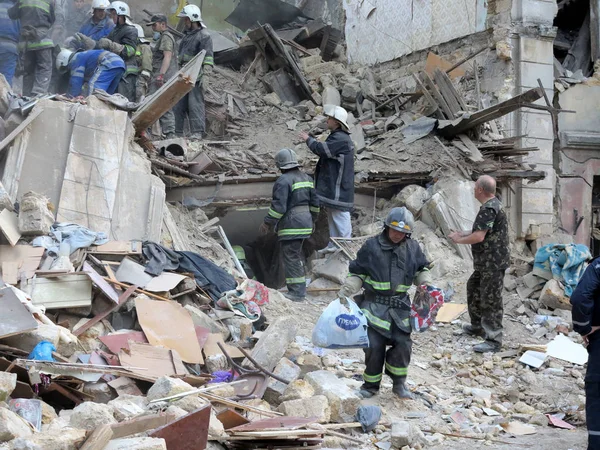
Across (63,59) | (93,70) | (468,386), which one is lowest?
(468,386)

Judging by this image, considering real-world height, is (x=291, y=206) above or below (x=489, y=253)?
above

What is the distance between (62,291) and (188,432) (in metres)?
2.85

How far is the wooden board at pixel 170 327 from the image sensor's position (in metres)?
→ 6.22

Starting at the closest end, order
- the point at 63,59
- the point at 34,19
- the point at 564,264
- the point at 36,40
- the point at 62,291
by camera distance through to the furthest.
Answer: the point at 62,291
the point at 564,264
the point at 34,19
the point at 36,40
the point at 63,59

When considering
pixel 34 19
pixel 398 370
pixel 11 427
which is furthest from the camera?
pixel 34 19

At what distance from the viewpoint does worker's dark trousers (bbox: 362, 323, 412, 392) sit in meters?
5.80

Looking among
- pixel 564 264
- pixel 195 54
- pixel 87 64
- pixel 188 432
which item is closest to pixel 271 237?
pixel 195 54

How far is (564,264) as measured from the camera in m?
8.95

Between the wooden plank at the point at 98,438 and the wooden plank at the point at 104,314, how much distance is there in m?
2.58

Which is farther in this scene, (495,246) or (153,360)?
(495,246)

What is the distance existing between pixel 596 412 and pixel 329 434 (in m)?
1.73

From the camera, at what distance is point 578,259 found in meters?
8.88

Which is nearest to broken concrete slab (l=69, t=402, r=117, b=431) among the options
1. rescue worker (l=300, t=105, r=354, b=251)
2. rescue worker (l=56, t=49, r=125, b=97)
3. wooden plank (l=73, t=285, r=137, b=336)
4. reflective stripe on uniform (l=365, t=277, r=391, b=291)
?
wooden plank (l=73, t=285, r=137, b=336)

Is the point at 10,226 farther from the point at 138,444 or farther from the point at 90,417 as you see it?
the point at 138,444
